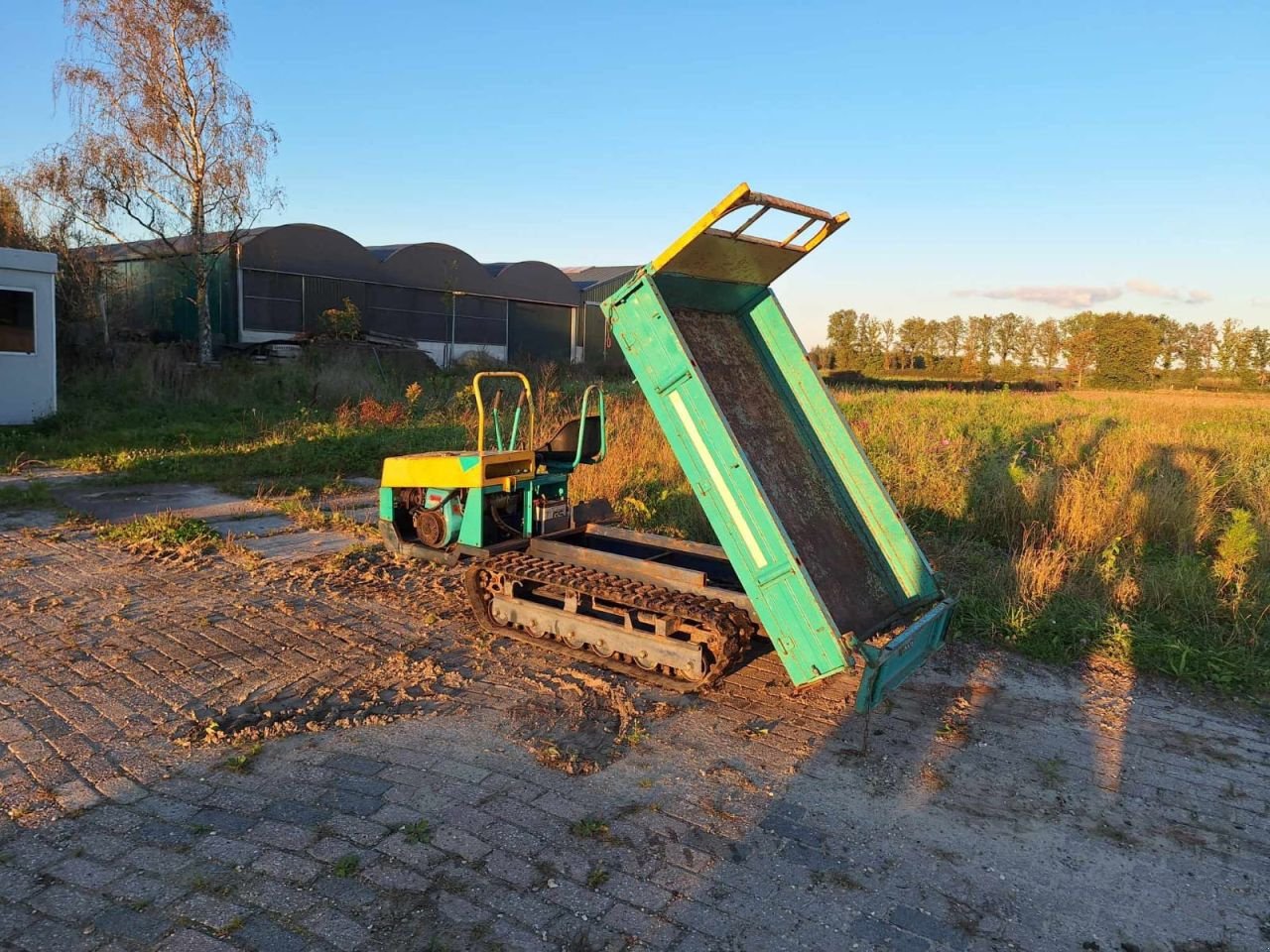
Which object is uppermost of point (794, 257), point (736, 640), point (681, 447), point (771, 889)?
point (794, 257)

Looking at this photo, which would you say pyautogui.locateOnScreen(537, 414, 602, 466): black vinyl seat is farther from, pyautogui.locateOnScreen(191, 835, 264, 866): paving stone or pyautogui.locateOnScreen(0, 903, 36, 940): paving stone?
pyautogui.locateOnScreen(0, 903, 36, 940): paving stone

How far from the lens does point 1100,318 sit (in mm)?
57125

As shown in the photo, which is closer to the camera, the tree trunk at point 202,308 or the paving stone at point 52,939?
the paving stone at point 52,939

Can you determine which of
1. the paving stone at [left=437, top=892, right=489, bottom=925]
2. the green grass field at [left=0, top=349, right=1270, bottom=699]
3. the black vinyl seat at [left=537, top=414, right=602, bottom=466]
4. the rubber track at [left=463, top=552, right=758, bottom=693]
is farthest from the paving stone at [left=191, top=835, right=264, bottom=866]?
the green grass field at [left=0, top=349, right=1270, bottom=699]

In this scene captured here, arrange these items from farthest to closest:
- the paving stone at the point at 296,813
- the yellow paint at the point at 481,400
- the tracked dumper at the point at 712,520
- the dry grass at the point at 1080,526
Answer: the dry grass at the point at 1080,526
the yellow paint at the point at 481,400
the tracked dumper at the point at 712,520
the paving stone at the point at 296,813

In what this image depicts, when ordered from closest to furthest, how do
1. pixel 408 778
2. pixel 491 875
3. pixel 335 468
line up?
pixel 491 875 → pixel 408 778 → pixel 335 468

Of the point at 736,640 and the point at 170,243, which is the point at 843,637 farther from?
the point at 170,243

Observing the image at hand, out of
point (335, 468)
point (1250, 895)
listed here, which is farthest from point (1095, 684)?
point (335, 468)

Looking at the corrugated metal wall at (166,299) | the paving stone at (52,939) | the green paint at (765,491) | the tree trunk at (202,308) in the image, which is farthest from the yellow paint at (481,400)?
the corrugated metal wall at (166,299)

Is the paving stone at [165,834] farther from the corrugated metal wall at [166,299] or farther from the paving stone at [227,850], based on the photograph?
the corrugated metal wall at [166,299]

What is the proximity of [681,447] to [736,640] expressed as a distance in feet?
3.64

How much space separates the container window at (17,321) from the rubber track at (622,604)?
12.5 m

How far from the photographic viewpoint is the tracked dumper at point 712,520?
4219mm

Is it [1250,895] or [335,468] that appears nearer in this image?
[1250,895]
